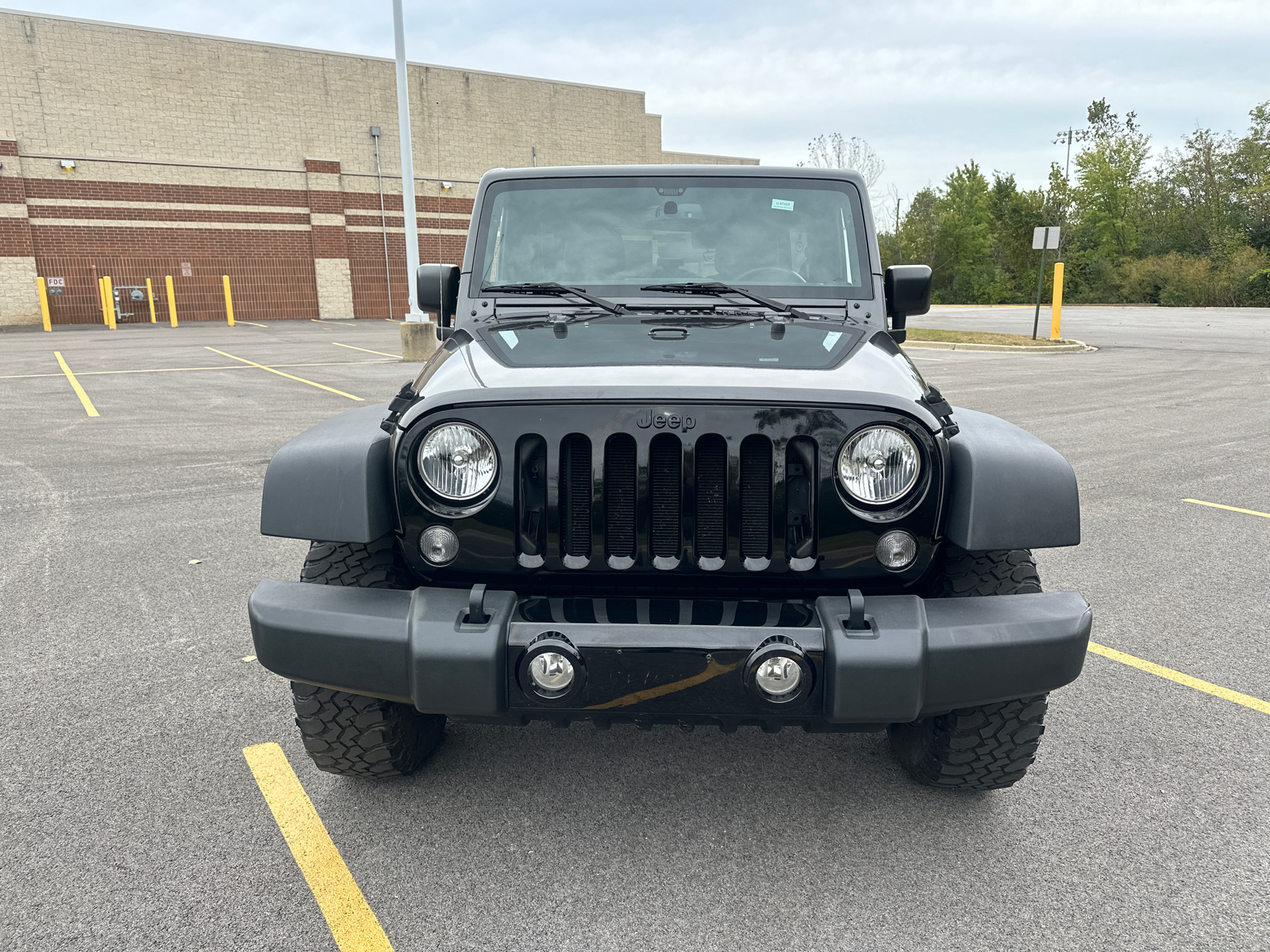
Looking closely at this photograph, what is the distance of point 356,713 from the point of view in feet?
8.42

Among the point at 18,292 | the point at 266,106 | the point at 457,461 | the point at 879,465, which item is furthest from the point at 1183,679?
the point at 266,106

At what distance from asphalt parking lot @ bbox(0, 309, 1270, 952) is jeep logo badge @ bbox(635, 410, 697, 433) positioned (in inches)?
45.6

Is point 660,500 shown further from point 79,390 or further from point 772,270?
Result: point 79,390

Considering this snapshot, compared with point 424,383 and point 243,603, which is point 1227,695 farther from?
point 243,603

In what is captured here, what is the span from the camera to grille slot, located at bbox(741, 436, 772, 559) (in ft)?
7.41

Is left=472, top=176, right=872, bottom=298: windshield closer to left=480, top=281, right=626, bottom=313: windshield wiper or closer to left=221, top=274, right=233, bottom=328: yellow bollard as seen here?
left=480, top=281, right=626, bottom=313: windshield wiper

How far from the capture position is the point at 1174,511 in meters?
6.03

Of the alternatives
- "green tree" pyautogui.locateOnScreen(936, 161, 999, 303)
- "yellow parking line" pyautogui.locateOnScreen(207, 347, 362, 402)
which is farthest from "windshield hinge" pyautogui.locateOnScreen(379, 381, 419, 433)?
"green tree" pyautogui.locateOnScreen(936, 161, 999, 303)

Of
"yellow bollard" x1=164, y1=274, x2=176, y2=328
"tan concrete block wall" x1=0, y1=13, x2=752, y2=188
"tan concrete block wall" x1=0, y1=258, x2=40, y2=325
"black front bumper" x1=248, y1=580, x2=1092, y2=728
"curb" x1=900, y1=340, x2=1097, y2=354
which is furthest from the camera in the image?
"yellow bollard" x1=164, y1=274, x2=176, y2=328

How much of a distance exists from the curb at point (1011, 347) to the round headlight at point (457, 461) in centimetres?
1736

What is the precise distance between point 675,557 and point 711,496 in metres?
0.18

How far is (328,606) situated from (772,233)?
7.00ft

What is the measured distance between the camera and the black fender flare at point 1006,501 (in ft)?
7.30

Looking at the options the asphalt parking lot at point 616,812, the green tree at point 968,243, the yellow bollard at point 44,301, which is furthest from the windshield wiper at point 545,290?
the green tree at point 968,243
